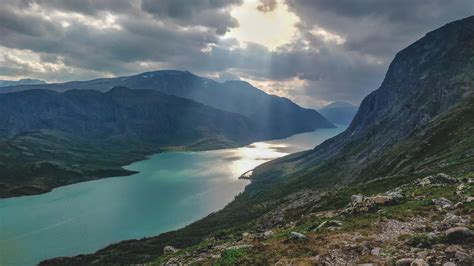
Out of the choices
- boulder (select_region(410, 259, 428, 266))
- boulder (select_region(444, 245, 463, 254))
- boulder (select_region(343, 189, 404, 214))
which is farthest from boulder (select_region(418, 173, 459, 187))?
boulder (select_region(410, 259, 428, 266))

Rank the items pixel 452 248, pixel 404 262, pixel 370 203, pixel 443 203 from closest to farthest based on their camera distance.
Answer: pixel 404 262
pixel 452 248
pixel 443 203
pixel 370 203

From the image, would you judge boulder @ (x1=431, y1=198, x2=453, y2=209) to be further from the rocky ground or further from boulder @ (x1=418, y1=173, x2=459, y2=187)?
boulder @ (x1=418, y1=173, x2=459, y2=187)

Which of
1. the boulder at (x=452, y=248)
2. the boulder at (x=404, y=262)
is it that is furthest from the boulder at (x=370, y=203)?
the boulder at (x=404, y=262)

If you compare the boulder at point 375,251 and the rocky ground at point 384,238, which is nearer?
the rocky ground at point 384,238

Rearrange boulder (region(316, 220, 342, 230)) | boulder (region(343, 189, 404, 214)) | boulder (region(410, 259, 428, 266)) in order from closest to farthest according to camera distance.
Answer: boulder (region(410, 259, 428, 266))
boulder (region(316, 220, 342, 230))
boulder (region(343, 189, 404, 214))

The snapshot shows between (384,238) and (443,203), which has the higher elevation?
(443,203)

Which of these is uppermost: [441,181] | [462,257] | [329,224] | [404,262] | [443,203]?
[441,181]

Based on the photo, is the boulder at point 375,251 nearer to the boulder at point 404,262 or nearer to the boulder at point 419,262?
the boulder at point 404,262

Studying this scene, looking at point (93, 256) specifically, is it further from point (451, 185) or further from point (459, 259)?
point (459, 259)

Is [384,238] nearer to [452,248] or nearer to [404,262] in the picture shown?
[452,248]

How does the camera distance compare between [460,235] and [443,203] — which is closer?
[460,235]

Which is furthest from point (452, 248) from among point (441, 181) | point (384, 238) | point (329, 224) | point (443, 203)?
point (441, 181)
